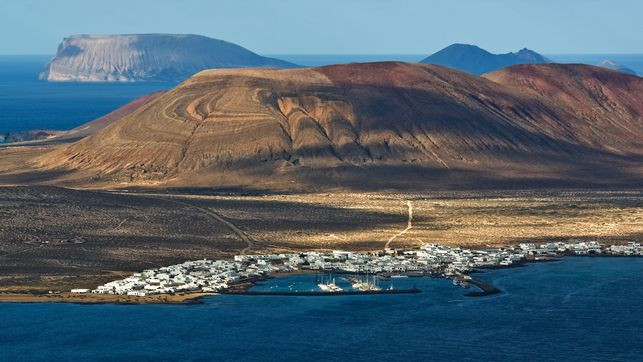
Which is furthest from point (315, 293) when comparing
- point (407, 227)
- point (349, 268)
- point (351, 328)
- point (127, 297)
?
point (407, 227)

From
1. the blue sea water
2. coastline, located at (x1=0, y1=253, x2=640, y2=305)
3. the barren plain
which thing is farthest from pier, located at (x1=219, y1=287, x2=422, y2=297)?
the barren plain

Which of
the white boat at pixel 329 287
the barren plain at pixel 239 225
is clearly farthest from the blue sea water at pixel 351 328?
the barren plain at pixel 239 225

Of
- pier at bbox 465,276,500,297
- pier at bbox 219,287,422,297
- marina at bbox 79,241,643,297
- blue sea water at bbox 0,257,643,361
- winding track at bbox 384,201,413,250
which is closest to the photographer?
blue sea water at bbox 0,257,643,361

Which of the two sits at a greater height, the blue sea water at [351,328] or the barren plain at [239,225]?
the barren plain at [239,225]

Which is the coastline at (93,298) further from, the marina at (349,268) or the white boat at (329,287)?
the white boat at (329,287)

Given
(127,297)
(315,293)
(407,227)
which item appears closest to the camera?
(127,297)

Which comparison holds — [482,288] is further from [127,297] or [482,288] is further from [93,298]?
[93,298]

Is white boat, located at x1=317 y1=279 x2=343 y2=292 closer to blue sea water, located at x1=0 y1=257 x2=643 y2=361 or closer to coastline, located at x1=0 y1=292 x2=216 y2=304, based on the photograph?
blue sea water, located at x1=0 y1=257 x2=643 y2=361

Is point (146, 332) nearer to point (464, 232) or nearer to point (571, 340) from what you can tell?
point (571, 340)

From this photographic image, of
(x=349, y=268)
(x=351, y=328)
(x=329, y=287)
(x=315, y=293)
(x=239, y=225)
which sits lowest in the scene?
(x=351, y=328)

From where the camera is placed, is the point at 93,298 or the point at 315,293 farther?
the point at 315,293
